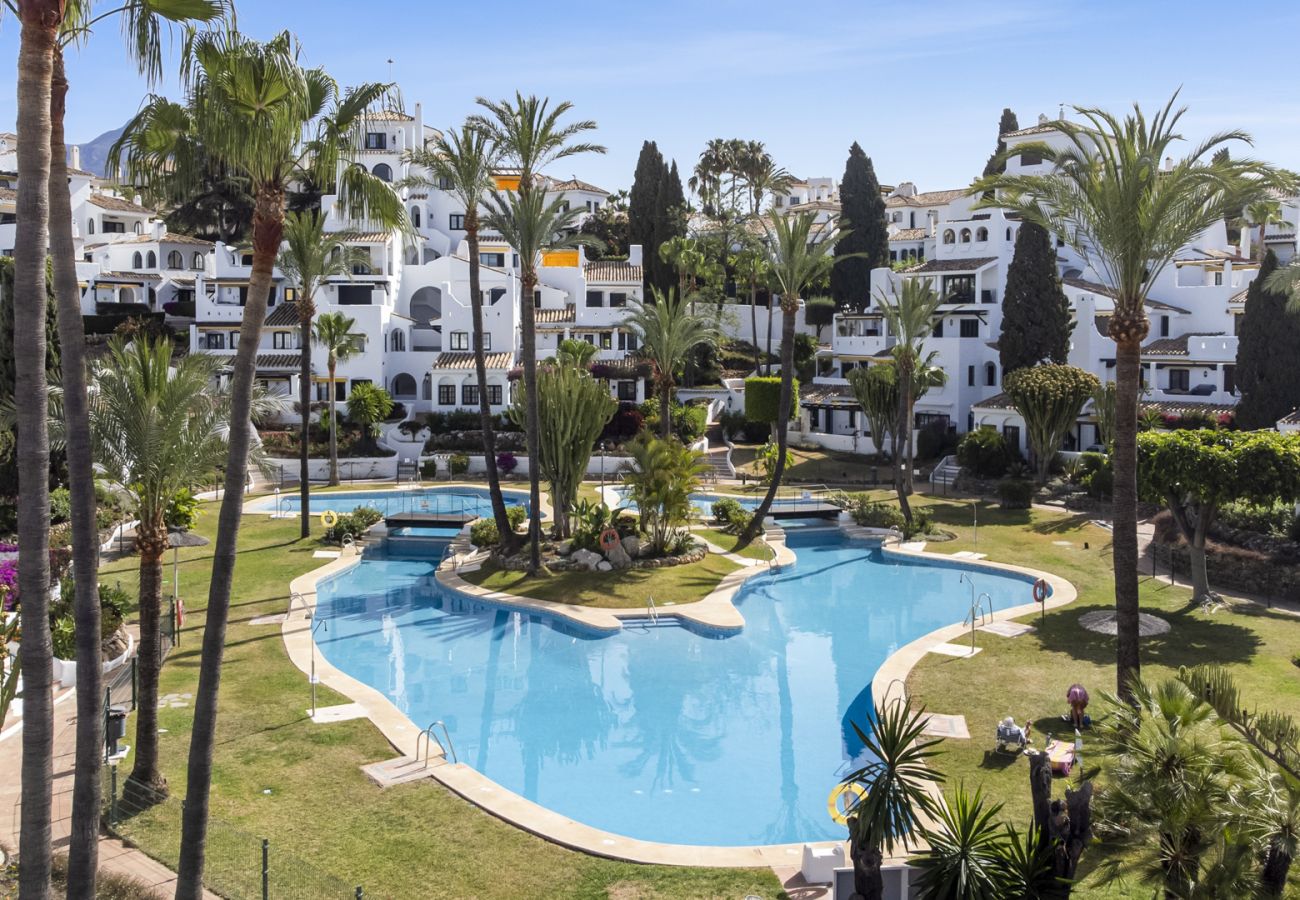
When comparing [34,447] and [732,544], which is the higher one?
[34,447]

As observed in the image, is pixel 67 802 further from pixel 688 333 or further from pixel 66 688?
pixel 688 333

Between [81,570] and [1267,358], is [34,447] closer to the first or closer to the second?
[81,570]

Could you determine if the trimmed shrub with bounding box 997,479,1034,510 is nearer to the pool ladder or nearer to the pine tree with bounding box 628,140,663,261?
the pool ladder

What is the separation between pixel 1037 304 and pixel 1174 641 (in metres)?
31.9

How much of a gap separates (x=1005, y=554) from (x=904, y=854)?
23.7 meters

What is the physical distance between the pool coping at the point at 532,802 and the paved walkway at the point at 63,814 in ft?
15.9

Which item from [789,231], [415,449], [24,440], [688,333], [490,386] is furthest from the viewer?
[490,386]

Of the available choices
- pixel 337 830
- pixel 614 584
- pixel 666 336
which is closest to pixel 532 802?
pixel 337 830

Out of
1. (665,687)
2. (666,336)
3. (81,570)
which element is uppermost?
(666,336)

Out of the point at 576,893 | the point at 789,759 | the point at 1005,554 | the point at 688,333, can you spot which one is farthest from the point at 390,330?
the point at 576,893

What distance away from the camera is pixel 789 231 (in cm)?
3638

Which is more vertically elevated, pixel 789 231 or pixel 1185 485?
pixel 789 231

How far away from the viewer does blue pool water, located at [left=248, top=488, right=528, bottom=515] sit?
4644cm

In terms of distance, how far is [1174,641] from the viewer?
2608 centimetres
